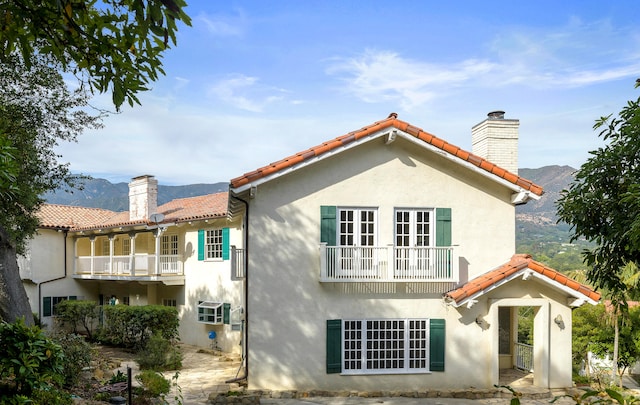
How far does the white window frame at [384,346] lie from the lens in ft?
50.7

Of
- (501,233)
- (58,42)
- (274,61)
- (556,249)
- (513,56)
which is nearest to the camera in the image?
(58,42)

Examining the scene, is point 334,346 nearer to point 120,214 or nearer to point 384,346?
point 384,346

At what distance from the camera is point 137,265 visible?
2464 centimetres

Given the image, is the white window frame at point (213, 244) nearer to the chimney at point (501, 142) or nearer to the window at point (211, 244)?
the window at point (211, 244)

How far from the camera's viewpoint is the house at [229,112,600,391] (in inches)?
598

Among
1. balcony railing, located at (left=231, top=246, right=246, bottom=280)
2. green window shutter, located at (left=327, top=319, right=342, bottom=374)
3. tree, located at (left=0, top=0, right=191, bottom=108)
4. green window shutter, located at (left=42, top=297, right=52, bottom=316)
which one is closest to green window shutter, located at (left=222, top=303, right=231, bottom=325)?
balcony railing, located at (left=231, top=246, right=246, bottom=280)

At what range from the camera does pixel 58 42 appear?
213 inches

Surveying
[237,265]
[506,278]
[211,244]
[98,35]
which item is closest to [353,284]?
[237,265]

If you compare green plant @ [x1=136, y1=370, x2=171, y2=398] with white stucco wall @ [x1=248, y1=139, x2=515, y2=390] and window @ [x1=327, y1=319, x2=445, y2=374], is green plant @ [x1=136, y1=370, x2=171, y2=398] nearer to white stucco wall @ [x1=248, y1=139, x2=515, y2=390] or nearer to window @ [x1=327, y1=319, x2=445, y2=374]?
white stucco wall @ [x1=248, y1=139, x2=515, y2=390]

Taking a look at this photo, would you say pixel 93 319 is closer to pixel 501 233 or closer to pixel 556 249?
pixel 501 233

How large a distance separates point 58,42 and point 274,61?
6.77 meters

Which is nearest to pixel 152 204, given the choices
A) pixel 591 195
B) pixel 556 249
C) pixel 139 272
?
pixel 139 272

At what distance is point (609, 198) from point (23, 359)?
1023cm

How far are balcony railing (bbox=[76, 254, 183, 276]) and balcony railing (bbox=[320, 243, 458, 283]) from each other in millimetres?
10972
